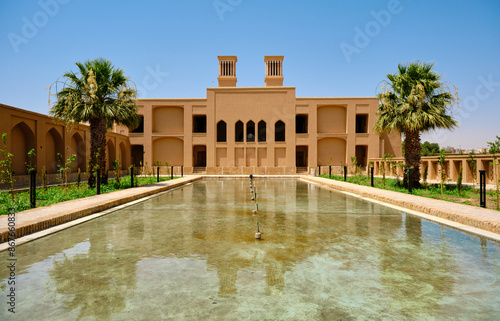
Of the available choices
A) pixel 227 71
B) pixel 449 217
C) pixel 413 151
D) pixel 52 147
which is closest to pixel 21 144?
pixel 52 147

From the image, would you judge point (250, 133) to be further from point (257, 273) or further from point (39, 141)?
point (257, 273)

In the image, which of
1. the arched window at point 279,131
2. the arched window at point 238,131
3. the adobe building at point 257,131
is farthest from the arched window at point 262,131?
the arched window at point 238,131

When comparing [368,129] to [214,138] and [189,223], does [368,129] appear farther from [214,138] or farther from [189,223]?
[189,223]

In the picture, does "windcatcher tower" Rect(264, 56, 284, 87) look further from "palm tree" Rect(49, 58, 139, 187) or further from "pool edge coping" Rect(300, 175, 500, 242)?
"pool edge coping" Rect(300, 175, 500, 242)

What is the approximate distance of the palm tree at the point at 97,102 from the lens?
15.1 meters

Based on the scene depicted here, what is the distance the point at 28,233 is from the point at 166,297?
4.36 m

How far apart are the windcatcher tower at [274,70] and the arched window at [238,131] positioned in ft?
20.2

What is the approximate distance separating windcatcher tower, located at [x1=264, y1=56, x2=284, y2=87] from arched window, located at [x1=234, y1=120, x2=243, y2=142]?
616cm

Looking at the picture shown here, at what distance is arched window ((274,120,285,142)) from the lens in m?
37.8

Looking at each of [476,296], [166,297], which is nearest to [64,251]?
[166,297]

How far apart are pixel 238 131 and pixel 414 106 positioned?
24.7 metres

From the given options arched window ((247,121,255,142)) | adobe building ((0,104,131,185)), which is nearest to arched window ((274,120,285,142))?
arched window ((247,121,255,142))

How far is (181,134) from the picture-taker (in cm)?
3734

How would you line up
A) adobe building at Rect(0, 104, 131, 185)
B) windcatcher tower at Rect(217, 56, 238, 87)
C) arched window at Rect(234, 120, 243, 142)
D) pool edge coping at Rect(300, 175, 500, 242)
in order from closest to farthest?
pool edge coping at Rect(300, 175, 500, 242) → adobe building at Rect(0, 104, 131, 185) → arched window at Rect(234, 120, 243, 142) → windcatcher tower at Rect(217, 56, 238, 87)
